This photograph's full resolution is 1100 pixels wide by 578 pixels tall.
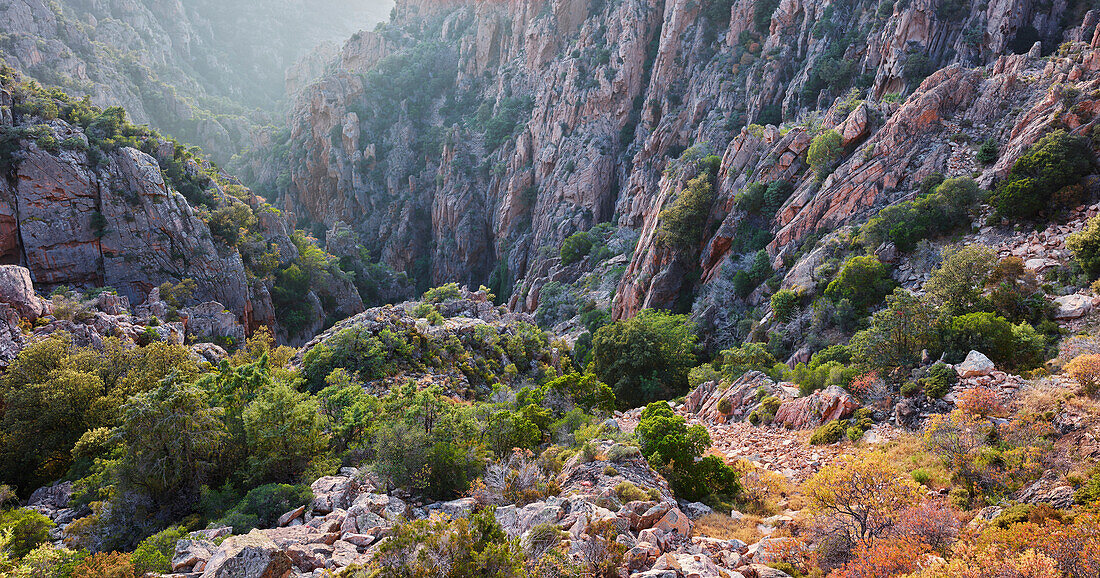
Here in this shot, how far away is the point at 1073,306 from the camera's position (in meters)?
19.0

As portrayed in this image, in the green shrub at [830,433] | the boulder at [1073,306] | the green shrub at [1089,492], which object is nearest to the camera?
the green shrub at [1089,492]

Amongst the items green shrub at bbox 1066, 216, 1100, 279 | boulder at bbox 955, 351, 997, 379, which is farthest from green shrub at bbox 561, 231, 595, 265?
boulder at bbox 955, 351, 997, 379

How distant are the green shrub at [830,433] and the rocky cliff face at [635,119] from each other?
19875 mm

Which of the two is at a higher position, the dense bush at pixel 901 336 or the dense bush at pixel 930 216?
the dense bush at pixel 930 216

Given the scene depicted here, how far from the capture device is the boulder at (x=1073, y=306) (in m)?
18.7

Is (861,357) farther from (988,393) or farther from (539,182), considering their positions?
(539,182)

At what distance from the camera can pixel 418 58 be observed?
334ft

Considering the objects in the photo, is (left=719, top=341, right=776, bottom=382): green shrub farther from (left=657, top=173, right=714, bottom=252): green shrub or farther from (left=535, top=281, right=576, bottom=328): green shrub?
(left=535, top=281, right=576, bottom=328): green shrub

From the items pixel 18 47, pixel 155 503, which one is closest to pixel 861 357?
pixel 155 503

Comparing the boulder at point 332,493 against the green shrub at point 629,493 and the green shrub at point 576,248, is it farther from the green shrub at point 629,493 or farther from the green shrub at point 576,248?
the green shrub at point 576,248

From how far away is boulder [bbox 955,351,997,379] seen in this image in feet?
55.0

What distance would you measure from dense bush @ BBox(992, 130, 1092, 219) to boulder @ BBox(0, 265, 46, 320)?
5017 cm

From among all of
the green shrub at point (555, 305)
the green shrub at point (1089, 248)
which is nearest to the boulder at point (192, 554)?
the green shrub at point (1089, 248)

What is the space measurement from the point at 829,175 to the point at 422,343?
30.6m
